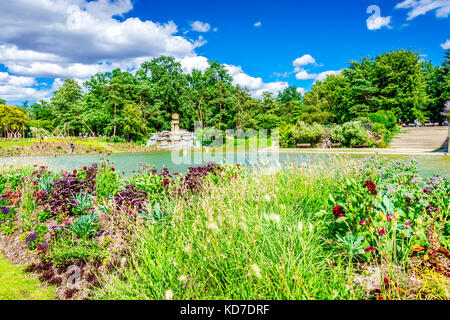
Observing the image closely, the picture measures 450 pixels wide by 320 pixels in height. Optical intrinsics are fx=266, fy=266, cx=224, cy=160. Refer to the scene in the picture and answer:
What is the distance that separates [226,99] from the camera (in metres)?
40.0

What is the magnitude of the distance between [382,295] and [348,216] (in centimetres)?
73

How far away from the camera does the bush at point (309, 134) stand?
891 inches

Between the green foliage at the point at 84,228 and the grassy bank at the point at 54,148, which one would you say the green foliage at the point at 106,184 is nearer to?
the green foliage at the point at 84,228

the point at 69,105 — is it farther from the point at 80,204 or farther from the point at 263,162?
the point at 263,162

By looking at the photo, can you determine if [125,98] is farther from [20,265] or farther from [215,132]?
[20,265]

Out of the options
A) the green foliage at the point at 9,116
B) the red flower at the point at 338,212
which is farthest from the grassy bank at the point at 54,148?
the red flower at the point at 338,212

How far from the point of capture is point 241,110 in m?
43.5

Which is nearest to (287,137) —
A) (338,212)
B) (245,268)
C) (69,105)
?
(338,212)

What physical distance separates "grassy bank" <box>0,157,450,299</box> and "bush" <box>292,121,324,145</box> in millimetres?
18658

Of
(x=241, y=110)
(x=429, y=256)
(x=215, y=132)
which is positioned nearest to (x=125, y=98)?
(x=215, y=132)

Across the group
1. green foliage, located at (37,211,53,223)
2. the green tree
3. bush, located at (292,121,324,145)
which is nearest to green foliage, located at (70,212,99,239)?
green foliage, located at (37,211,53,223)

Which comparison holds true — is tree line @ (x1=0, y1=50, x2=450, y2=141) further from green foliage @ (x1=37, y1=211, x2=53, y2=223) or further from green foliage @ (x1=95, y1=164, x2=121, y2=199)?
green foliage @ (x1=37, y1=211, x2=53, y2=223)

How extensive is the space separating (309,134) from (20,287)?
872 inches

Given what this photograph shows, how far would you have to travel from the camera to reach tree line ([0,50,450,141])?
3269 cm
